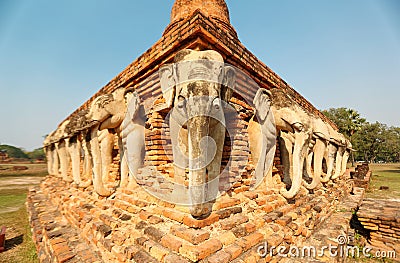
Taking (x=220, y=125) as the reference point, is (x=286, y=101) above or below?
above

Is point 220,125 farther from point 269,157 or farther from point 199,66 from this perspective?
point 269,157

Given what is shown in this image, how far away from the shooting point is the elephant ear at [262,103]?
368cm

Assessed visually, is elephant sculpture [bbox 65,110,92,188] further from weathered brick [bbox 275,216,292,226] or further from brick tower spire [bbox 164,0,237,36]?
brick tower spire [bbox 164,0,237,36]

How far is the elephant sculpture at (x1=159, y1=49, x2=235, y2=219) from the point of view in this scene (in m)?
2.18

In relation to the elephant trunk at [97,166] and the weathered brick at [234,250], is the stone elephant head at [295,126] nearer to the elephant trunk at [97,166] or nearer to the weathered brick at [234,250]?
the weathered brick at [234,250]

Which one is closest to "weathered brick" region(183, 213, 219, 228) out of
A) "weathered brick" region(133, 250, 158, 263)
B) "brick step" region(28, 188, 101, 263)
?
"weathered brick" region(133, 250, 158, 263)

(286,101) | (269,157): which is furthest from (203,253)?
(286,101)

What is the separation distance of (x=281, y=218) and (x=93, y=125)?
3565 mm

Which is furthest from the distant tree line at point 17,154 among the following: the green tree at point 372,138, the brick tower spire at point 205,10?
the green tree at point 372,138

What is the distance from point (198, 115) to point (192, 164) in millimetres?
543

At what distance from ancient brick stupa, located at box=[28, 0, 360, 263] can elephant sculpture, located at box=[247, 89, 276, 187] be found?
0.06ft

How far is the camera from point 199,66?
93.6 inches

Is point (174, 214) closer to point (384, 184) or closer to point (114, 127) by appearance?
point (114, 127)

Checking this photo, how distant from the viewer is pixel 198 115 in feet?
7.18
